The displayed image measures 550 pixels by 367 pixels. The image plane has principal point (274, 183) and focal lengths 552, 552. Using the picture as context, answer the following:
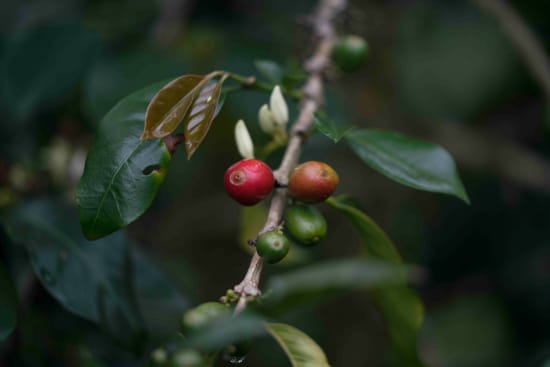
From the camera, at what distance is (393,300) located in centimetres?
121

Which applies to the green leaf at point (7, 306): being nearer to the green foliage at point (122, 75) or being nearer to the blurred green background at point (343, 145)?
the blurred green background at point (343, 145)

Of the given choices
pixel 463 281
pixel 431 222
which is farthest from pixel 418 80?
pixel 463 281

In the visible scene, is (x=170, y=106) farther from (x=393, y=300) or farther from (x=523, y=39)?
(x=523, y=39)

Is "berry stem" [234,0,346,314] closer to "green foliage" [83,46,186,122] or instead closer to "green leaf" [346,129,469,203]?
"green leaf" [346,129,469,203]

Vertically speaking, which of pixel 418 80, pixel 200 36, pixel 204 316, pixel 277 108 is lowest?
pixel 200 36

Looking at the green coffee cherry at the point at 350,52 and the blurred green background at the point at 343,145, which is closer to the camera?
the green coffee cherry at the point at 350,52

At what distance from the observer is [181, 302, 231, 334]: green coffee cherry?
82cm

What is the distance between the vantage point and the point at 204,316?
32.8 inches

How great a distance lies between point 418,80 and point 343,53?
4.65 feet

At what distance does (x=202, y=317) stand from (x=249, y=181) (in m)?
0.25

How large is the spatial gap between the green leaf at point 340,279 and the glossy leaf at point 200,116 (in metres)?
0.38

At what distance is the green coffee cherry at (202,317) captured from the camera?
2.70 feet

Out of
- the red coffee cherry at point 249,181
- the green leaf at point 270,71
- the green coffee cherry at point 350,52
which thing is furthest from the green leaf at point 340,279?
the green coffee cherry at point 350,52

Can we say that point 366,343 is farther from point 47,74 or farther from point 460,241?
point 47,74
